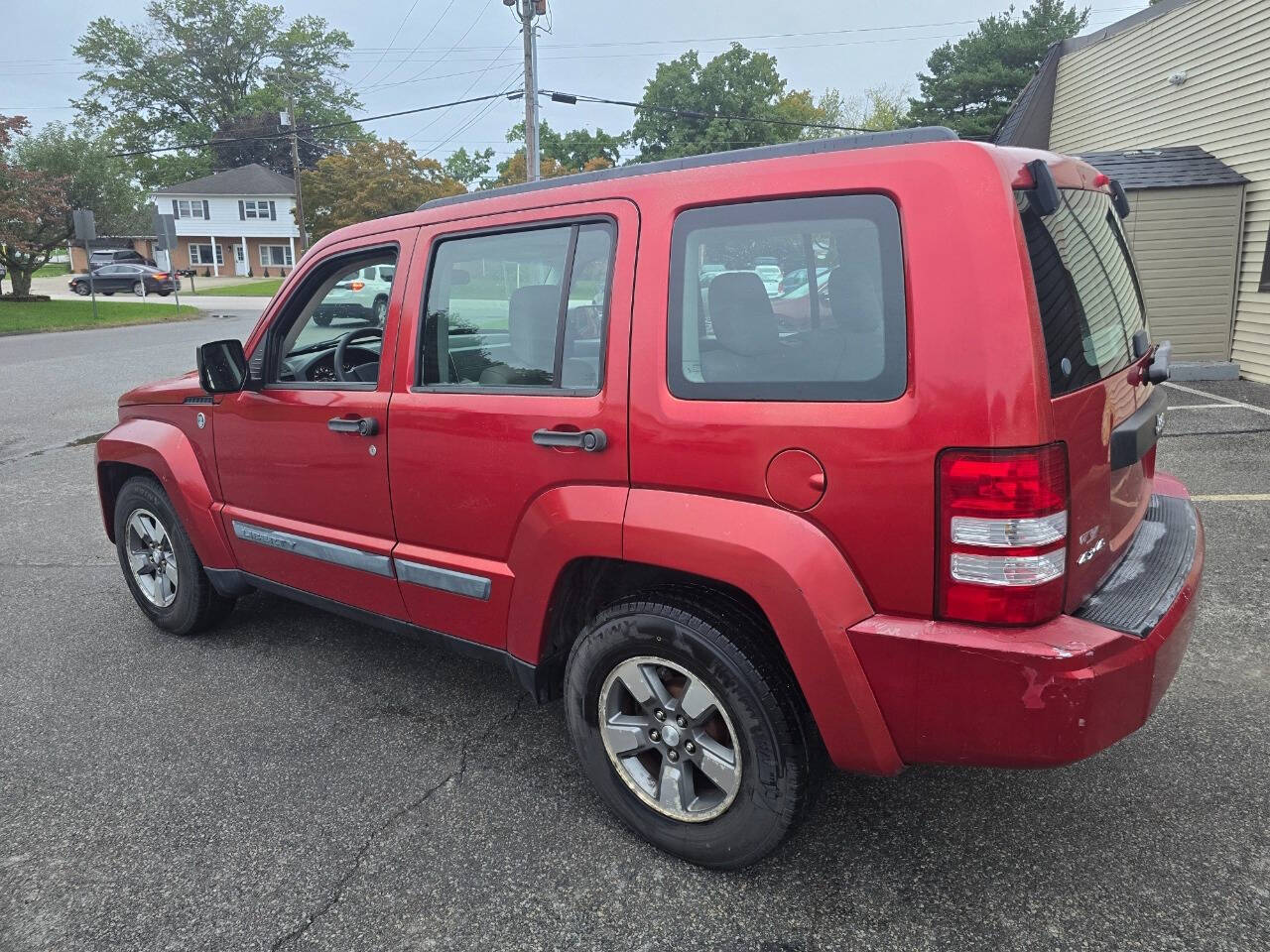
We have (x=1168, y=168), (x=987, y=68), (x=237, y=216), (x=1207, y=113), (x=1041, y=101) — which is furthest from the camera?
(x=237, y=216)

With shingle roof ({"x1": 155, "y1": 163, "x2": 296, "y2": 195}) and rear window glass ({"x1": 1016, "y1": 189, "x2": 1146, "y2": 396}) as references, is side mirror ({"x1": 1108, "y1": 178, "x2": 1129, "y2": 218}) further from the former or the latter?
shingle roof ({"x1": 155, "y1": 163, "x2": 296, "y2": 195})

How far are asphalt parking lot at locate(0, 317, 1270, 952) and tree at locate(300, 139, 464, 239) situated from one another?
134 feet

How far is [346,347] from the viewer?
359 centimetres

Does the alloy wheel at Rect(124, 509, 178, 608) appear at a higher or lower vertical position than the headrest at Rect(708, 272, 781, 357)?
lower

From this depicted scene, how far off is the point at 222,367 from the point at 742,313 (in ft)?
7.10

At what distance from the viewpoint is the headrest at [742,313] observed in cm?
229

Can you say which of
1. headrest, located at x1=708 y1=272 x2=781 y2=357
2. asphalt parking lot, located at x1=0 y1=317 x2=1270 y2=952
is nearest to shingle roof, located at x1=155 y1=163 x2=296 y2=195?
asphalt parking lot, located at x1=0 y1=317 x2=1270 y2=952

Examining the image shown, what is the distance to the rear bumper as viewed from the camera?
194cm

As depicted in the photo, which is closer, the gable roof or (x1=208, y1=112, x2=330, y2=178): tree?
the gable roof

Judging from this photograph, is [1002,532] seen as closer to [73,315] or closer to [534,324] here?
[534,324]

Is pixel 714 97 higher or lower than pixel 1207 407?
higher

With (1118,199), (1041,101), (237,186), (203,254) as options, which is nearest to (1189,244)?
(1041,101)

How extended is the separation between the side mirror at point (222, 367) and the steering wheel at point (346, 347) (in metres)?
0.36

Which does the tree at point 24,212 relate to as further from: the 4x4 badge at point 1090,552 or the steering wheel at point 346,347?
the 4x4 badge at point 1090,552
